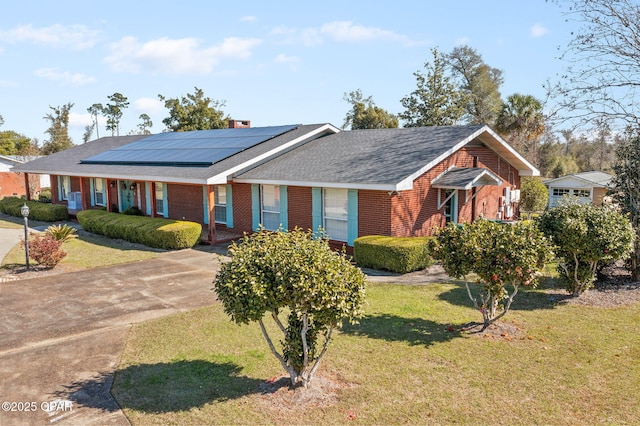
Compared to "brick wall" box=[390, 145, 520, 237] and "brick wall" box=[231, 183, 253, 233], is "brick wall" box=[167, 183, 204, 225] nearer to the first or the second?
"brick wall" box=[231, 183, 253, 233]

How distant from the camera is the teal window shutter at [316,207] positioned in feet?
54.7

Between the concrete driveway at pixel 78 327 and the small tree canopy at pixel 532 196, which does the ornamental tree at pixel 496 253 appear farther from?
the small tree canopy at pixel 532 196

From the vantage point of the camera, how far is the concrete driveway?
20.6 feet

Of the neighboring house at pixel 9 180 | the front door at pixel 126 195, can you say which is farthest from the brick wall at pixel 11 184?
the front door at pixel 126 195

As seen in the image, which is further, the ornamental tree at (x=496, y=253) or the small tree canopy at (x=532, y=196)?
the small tree canopy at (x=532, y=196)

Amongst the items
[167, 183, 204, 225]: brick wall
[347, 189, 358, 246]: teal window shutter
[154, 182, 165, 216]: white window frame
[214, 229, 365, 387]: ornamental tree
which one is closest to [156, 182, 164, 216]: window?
[154, 182, 165, 216]: white window frame

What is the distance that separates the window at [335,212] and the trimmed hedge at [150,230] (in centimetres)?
509

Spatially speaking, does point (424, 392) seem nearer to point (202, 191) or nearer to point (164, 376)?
point (164, 376)

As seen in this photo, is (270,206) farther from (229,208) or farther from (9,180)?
(9,180)

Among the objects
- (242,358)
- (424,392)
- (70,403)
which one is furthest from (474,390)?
(70,403)

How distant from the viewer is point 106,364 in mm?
7543

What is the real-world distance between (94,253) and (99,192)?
37.9 ft

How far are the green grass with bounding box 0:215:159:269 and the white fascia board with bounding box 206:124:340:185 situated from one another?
346 centimetres

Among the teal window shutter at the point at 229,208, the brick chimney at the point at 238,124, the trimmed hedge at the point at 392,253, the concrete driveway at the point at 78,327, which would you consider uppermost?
the brick chimney at the point at 238,124
